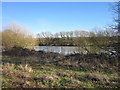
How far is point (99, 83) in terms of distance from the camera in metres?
3.45

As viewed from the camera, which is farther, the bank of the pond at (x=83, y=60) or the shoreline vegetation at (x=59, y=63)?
the bank of the pond at (x=83, y=60)

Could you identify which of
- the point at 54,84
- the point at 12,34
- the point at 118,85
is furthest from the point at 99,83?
the point at 12,34

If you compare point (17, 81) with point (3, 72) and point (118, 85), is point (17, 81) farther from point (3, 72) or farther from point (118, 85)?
point (118, 85)

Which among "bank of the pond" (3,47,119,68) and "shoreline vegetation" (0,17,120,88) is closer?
"shoreline vegetation" (0,17,120,88)

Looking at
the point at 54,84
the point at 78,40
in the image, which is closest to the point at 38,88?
the point at 54,84

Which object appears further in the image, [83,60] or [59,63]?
[83,60]

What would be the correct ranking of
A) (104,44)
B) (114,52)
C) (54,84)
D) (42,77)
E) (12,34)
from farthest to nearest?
1. (12,34)
2. (104,44)
3. (114,52)
4. (42,77)
5. (54,84)

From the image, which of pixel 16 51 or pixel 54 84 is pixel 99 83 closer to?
pixel 54 84

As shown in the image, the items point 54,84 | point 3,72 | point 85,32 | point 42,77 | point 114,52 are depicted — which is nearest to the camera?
point 54,84

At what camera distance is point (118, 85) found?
10.9 ft

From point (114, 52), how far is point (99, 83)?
639cm

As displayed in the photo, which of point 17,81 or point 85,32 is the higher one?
point 85,32

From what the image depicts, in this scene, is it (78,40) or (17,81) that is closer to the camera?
(17,81)

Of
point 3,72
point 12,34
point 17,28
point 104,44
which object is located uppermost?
point 17,28
